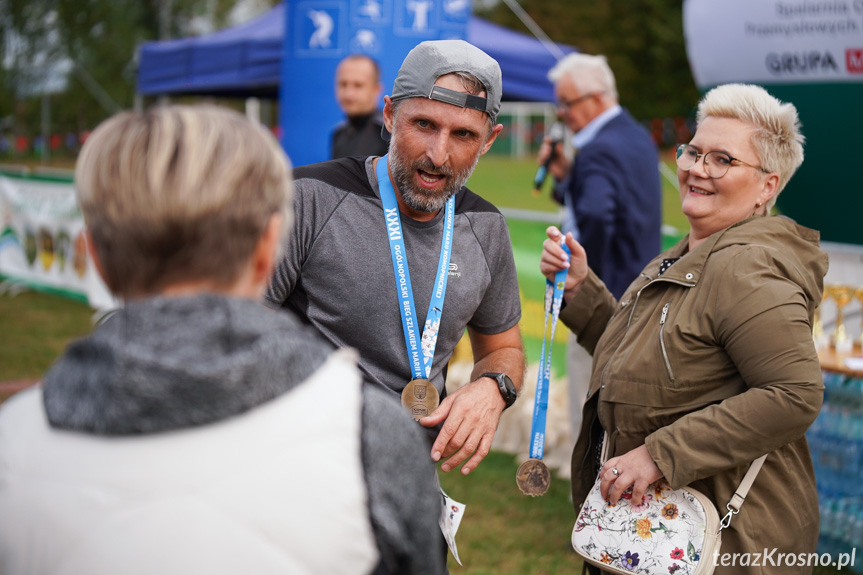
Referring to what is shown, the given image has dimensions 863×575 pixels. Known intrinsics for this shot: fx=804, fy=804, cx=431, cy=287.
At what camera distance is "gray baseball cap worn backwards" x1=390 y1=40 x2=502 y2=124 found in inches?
81.9

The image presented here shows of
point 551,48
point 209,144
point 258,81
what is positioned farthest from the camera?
point 258,81

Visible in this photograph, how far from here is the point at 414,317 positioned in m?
2.09

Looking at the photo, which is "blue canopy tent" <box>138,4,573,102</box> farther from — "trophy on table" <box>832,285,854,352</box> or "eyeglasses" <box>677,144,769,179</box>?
"eyeglasses" <box>677,144,769,179</box>

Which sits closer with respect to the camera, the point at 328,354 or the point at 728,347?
the point at 328,354

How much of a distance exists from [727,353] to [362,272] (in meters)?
1.01

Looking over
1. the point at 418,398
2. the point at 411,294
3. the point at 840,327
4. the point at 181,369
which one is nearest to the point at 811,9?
the point at 840,327

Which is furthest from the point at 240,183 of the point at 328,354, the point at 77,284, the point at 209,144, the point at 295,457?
the point at 77,284

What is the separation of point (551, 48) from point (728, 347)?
672 centimetres

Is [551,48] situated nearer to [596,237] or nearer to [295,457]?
[596,237]

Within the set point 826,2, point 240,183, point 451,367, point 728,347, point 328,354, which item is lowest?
point 451,367

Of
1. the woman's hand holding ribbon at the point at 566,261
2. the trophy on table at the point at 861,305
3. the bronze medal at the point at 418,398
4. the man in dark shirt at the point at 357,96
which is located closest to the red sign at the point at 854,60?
the trophy on table at the point at 861,305

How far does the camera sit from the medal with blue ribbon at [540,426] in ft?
7.73

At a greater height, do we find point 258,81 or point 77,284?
point 258,81

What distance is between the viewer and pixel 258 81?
9.80 metres
